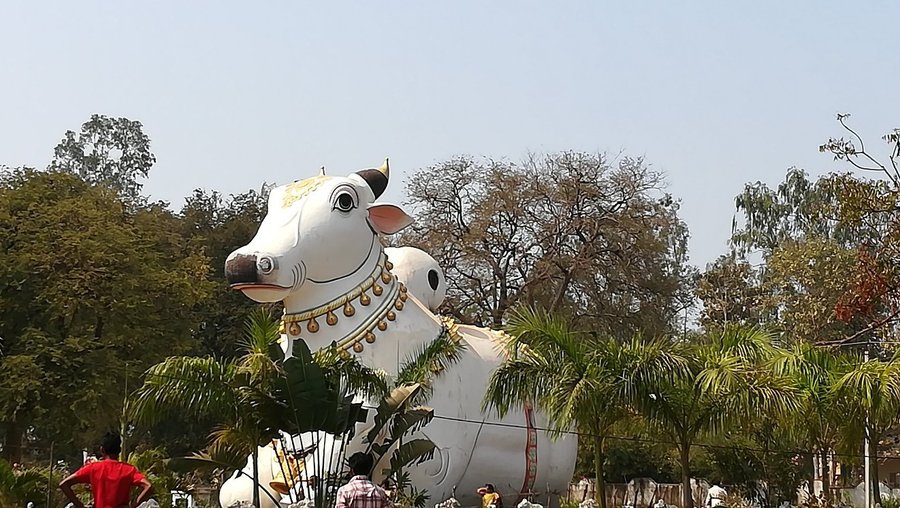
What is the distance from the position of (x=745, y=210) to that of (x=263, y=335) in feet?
91.8

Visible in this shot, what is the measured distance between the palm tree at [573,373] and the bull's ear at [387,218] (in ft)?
5.22

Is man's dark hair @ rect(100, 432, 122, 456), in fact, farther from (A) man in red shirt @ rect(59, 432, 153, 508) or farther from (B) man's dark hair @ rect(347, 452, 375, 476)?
(B) man's dark hair @ rect(347, 452, 375, 476)

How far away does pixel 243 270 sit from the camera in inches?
481

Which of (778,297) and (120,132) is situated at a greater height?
(120,132)

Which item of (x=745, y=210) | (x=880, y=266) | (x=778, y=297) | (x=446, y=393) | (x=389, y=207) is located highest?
(x=745, y=210)

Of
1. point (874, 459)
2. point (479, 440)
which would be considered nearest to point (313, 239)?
point (479, 440)

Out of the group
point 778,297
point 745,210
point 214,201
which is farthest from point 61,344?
point 745,210

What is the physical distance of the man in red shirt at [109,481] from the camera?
279 inches

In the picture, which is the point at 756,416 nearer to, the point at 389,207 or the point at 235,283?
the point at 389,207

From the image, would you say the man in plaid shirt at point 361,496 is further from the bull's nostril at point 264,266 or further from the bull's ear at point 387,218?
the bull's ear at point 387,218

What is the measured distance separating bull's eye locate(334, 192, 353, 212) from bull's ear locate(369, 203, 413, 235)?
0.83 ft

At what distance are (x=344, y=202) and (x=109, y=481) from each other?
6049 millimetres

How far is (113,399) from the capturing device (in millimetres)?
20828

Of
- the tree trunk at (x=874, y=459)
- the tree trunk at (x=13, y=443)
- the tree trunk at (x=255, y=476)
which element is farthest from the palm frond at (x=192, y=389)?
the tree trunk at (x=13, y=443)
